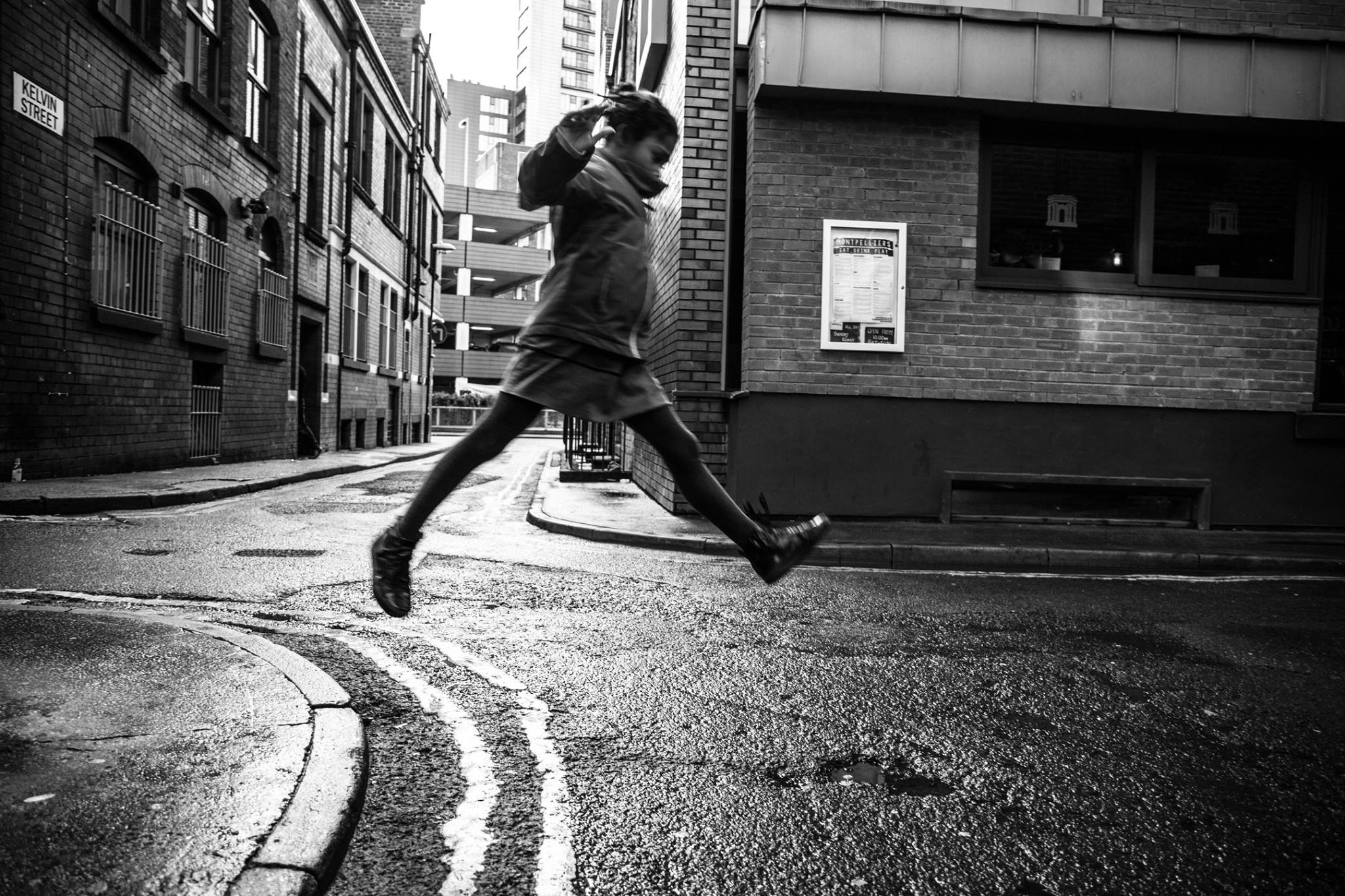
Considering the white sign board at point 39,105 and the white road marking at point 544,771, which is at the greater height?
the white sign board at point 39,105

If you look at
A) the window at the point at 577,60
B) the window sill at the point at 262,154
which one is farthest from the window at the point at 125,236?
the window at the point at 577,60

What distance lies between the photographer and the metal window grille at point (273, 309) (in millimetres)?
16750

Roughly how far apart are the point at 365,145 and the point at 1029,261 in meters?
20.0

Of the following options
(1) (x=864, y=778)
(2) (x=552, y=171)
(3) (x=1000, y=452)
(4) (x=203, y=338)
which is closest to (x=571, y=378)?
(2) (x=552, y=171)

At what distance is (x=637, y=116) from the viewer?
384cm

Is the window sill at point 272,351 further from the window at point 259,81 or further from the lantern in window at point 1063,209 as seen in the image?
the lantern in window at point 1063,209

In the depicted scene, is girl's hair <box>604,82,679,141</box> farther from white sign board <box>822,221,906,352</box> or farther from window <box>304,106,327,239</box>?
window <box>304,106,327,239</box>

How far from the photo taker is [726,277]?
10250 mm

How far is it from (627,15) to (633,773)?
17.0m

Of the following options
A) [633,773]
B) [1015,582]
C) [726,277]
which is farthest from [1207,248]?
[633,773]

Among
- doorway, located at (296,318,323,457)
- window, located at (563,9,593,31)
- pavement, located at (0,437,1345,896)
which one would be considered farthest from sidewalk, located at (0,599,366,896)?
window, located at (563,9,593,31)

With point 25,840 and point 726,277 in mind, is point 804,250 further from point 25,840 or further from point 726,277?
point 25,840

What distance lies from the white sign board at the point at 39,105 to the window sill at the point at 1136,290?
9434 millimetres

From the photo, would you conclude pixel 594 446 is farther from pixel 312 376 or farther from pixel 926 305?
pixel 926 305
